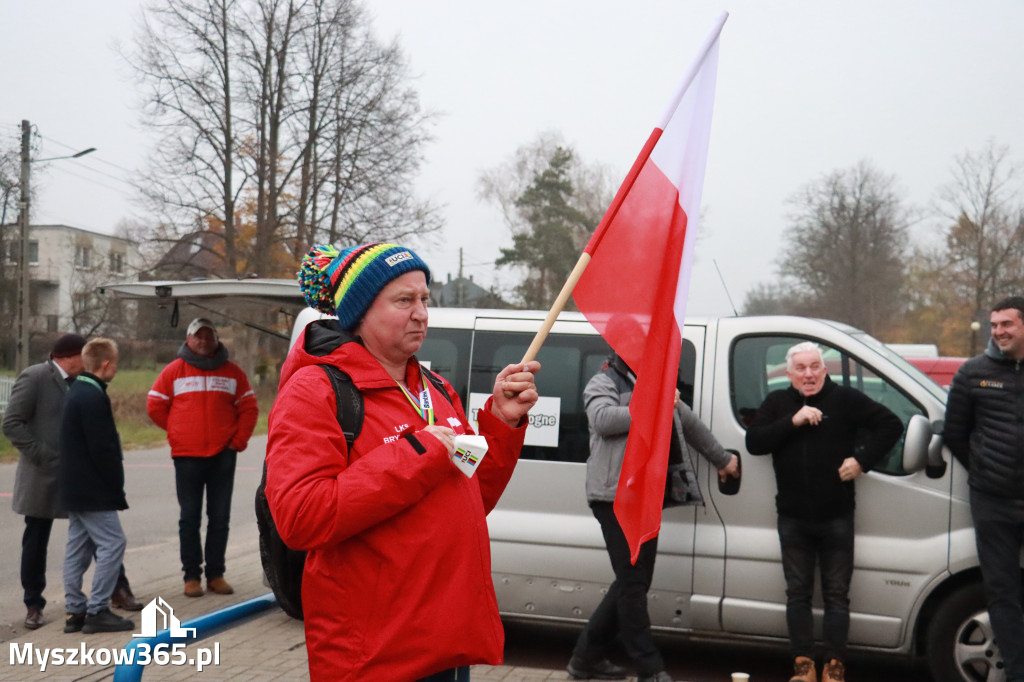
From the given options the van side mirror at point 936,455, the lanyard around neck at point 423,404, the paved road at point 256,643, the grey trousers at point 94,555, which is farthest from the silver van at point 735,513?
the lanyard around neck at point 423,404

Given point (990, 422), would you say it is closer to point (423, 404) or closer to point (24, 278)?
point (423, 404)

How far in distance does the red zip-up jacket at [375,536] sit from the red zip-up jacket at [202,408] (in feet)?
17.2

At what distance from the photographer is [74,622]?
6.53m

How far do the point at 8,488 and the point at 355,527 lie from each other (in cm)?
1376

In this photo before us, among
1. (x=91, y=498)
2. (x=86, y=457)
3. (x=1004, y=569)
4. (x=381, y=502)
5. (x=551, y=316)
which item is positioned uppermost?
(x=551, y=316)

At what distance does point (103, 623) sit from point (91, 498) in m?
0.82

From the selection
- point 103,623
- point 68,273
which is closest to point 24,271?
point 103,623

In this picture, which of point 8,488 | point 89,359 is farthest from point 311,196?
point 89,359

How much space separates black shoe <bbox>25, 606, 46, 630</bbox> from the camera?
6.64m

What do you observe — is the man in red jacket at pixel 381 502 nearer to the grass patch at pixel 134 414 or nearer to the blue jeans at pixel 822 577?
the blue jeans at pixel 822 577

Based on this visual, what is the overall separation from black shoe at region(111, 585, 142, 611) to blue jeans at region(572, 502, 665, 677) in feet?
11.9

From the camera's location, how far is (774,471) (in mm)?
5488

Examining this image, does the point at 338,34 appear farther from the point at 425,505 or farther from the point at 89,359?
the point at 425,505

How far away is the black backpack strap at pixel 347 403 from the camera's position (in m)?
2.47
